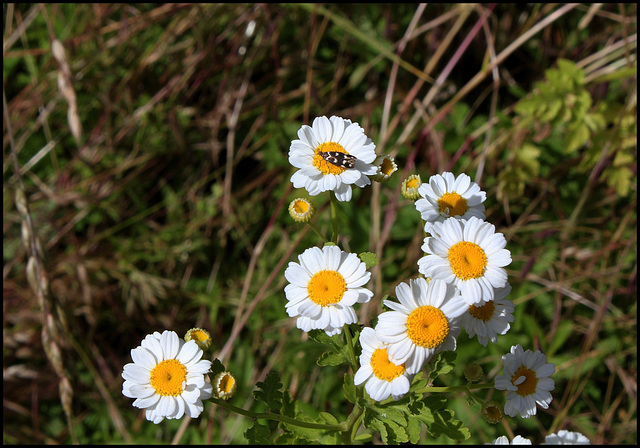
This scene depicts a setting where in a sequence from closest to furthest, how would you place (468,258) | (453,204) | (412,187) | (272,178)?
(468,258) → (453,204) → (412,187) → (272,178)

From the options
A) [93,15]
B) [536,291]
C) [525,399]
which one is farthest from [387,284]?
[93,15]

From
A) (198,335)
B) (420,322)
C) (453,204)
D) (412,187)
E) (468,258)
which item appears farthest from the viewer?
(412,187)

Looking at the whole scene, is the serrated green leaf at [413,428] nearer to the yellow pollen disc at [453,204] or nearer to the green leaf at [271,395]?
the green leaf at [271,395]

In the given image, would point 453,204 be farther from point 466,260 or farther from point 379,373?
point 379,373

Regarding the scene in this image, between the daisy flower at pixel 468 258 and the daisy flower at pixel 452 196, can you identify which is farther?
the daisy flower at pixel 452 196

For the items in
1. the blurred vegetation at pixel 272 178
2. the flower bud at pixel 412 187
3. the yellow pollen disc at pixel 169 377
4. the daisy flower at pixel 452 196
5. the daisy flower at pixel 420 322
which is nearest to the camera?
the daisy flower at pixel 420 322

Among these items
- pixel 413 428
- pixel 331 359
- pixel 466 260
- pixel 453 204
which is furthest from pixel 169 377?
pixel 453 204

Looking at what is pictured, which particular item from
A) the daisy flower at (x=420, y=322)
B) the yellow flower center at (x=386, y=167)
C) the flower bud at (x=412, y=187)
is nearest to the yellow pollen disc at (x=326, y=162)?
the yellow flower center at (x=386, y=167)

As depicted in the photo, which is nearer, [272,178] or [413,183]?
[413,183]

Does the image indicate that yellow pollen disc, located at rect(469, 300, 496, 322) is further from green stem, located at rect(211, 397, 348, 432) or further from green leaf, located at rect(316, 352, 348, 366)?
green stem, located at rect(211, 397, 348, 432)
